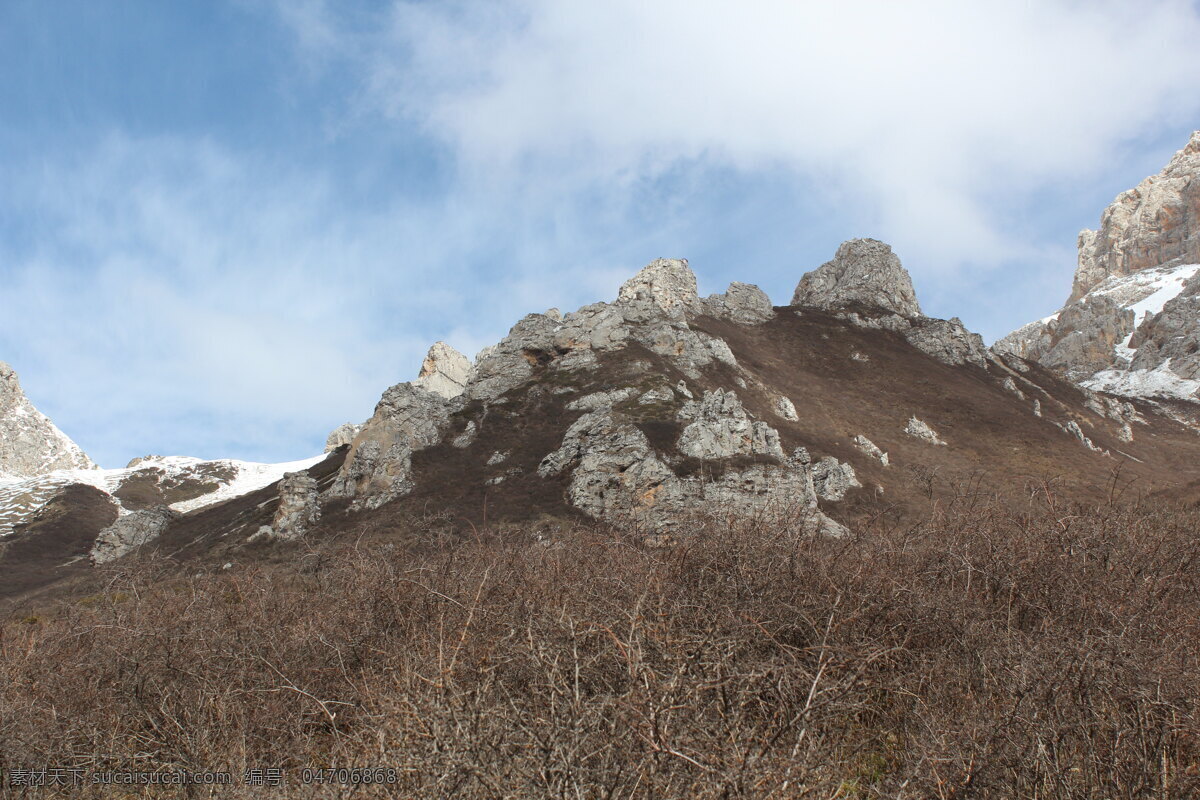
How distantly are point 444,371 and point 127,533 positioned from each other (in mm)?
57287

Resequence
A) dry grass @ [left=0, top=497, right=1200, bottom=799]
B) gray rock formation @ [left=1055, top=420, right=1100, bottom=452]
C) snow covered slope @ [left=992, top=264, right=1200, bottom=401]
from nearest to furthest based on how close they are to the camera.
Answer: dry grass @ [left=0, top=497, right=1200, bottom=799] < gray rock formation @ [left=1055, top=420, right=1100, bottom=452] < snow covered slope @ [left=992, top=264, right=1200, bottom=401]

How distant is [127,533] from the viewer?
53.2 meters

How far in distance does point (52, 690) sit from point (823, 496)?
42074mm

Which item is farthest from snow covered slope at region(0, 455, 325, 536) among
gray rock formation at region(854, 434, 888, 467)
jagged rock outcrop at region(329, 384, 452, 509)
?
gray rock formation at region(854, 434, 888, 467)

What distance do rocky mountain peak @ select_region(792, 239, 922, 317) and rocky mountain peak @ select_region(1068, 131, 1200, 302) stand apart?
123702mm

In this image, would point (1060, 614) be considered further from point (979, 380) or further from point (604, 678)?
point (979, 380)

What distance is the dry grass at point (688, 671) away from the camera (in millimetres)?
3766

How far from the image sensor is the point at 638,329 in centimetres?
6362

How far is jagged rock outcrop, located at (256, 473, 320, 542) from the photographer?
142ft

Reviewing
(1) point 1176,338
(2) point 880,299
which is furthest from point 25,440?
(1) point 1176,338

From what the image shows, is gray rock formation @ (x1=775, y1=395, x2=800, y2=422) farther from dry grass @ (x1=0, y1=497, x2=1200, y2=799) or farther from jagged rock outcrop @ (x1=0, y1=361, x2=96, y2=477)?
jagged rock outcrop @ (x1=0, y1=361, x2=96, y2=477)

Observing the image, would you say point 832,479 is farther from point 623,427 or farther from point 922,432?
point 922,432

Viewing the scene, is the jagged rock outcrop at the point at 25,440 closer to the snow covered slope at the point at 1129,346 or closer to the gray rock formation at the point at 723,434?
the gray rock formation at the point at 723,434

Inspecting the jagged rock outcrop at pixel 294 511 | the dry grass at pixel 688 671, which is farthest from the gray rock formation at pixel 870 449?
the jagged rock outcrop at pixel 294 511
